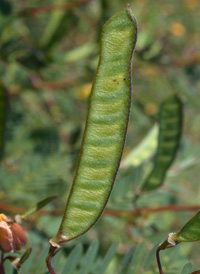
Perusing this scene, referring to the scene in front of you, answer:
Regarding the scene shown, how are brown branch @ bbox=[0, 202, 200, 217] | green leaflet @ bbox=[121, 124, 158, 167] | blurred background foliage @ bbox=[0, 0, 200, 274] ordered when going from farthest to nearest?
green leaflet @ bbox=[121, 124, 158, 167] → blurred background foliage @ bbox=[0, 0, 200, 274] → brown branch @ bbox=[0, 202, 200, 217]

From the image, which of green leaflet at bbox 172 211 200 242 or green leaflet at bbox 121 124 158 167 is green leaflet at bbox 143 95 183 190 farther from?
green leaflet at bbox 172 211 200 242

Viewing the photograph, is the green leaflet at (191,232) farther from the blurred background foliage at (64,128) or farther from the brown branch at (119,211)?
the brown branch at (119,211)

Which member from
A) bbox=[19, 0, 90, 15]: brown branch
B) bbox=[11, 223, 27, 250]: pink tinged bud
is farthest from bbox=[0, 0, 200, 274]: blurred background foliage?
bbox=[11, 223, 27, 250]: pink tinged bud

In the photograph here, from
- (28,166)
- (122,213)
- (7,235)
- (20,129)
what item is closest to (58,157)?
(28,166)

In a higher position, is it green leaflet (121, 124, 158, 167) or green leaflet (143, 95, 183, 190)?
green leaflet (143, 95, 183, 190)

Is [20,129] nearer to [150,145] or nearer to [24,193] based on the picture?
[24,193]

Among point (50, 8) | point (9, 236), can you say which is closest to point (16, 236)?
point (9, 236)

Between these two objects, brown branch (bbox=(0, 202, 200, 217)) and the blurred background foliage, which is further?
the blurred background foliage

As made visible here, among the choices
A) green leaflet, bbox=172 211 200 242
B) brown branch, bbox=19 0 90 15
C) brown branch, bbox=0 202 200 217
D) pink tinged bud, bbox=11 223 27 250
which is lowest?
brown branch, bbox=0 202 200 217
